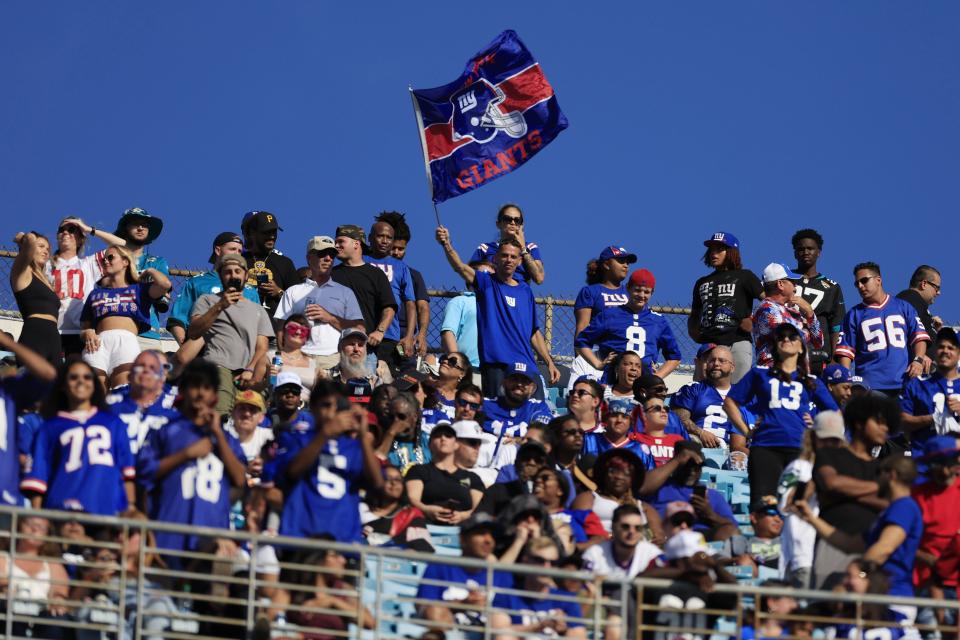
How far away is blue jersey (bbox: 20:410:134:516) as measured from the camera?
9.49 m

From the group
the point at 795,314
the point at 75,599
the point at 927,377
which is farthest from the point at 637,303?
the point at 75,599

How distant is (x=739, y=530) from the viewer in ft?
38.0

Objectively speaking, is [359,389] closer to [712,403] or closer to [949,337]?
[712,403]

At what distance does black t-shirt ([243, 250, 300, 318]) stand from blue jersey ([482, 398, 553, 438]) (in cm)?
224

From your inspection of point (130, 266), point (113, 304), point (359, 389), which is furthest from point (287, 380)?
point (130, 266)

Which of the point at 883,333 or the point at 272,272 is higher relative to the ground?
the point at 272,272

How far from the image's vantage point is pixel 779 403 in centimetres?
1241

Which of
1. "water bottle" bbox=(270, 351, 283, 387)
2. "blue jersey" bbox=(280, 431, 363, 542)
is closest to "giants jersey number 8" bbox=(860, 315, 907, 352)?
"water bottle" bbox=(270, 351, 283, 387)

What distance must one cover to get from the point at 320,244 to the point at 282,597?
5.80 metres

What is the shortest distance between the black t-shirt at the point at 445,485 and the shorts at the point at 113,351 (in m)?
2.82

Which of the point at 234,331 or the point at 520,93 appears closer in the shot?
the point at 234,331

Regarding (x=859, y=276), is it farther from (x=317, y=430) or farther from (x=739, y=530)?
(x=317, y=430)

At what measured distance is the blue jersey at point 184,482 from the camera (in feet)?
30.8

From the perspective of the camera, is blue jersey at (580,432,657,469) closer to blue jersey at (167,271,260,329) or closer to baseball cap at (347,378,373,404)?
baseball cap at (347,378,373,404)
